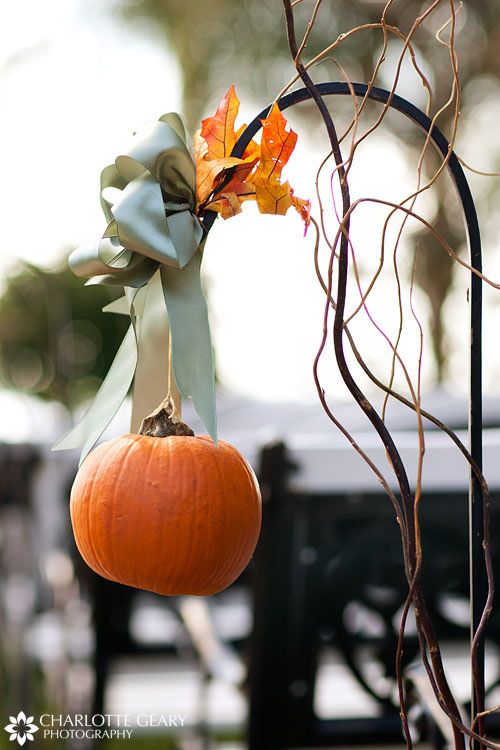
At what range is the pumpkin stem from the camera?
0.82m

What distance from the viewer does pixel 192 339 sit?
79cm

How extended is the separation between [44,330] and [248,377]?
7.40 ft

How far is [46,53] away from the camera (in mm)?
8211

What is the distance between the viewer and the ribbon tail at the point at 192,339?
0.78 meters

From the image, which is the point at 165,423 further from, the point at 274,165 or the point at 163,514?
the point at 274,165

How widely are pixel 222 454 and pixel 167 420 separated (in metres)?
0.06

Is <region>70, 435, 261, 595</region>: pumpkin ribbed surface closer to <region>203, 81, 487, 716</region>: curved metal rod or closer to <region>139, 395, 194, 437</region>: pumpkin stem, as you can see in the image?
<region>139, 395, 194, 437</region>: pumpkin stem

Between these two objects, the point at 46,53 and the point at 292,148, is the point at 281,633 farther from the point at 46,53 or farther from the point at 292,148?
the point at 46,53

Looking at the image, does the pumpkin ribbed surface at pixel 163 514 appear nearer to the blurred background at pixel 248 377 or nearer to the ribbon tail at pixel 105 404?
the ribbon tail at pixel 105 404

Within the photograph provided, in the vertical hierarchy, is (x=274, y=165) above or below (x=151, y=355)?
above

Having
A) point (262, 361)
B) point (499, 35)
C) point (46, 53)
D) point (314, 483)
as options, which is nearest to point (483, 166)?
point (499, 35)

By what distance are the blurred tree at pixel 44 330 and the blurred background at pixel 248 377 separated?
27 mm

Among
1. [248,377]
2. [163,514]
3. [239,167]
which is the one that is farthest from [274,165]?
[248,377]

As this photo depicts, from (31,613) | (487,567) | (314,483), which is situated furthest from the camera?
(31,613)
